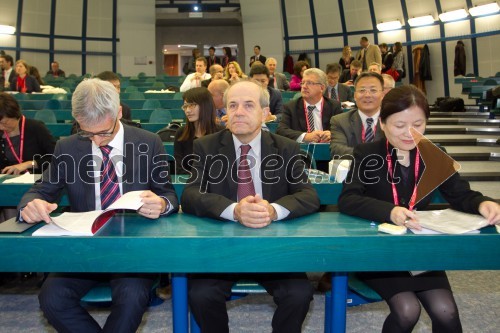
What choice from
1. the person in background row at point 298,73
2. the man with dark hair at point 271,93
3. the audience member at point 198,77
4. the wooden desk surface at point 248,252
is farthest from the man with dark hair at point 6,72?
the wooden desk surface at point 248,252

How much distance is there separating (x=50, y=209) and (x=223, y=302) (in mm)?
694

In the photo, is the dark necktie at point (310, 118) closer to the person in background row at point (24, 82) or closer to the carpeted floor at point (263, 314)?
the carpeted floor at point (263, 314)

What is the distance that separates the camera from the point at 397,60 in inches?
457

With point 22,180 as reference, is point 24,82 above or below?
above

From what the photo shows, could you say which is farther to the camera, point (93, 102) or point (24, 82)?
point (24, 82)

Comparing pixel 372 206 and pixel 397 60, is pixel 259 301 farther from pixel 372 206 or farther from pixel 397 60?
→ pixel 397 60

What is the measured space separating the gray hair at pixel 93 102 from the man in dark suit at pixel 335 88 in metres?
4.69

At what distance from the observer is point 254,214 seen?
1.70 meters

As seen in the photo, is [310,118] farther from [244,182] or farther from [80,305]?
[80,305]

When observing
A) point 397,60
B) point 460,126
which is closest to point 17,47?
point 397,60

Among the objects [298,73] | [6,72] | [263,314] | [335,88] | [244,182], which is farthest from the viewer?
[6,72]

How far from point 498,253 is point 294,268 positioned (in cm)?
60

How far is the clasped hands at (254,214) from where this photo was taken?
1698 millimetres

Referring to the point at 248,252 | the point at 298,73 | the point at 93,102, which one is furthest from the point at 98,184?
the point at 298,73
